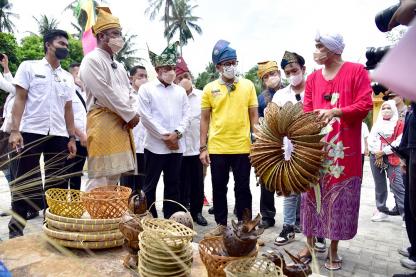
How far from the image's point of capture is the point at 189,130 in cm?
423

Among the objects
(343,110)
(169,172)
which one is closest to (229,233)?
(343,110)

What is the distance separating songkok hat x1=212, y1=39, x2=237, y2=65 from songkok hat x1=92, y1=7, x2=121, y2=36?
39.3 inches

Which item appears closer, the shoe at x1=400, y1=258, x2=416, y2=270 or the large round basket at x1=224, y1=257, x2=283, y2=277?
the large round basket at x1=224, y1=257, x2=283, y2=277

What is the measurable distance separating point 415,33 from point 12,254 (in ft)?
5.92

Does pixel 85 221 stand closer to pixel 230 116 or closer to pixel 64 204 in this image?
pixel 64 204

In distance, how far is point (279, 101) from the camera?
3.54m

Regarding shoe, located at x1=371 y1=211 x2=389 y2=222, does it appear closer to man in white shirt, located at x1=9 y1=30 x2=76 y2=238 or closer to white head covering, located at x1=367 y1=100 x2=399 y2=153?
white head covering, located at x1=367 y1=100 x2=399 y2=153

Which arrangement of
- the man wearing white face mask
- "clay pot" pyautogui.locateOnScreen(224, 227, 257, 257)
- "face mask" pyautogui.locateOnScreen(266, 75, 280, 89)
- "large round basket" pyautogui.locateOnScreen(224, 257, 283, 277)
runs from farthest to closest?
"face mask" pyautogui.locateOnScreen(266, 75, 280, 89), the man wearing white face mask, "clay pot" pyautogui.locateOnScreen(224, 227, 257, 257), "large round basket" pyautogui.locateOnScreen(224, 257, 283, 277)

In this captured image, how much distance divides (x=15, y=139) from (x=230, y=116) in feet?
6.18

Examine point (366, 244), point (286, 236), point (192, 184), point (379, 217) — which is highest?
point (192, 184)

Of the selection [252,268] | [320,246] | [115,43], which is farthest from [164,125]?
[252,268]

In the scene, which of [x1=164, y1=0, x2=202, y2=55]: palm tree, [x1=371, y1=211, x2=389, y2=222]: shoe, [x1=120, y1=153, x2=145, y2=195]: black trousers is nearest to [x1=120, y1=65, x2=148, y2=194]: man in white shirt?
[x1=120, y1=153, x2=145, y2=195]: black trousers

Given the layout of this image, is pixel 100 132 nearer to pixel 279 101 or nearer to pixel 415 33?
pixel 279 101

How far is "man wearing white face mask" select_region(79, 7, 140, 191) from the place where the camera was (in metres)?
2.66
